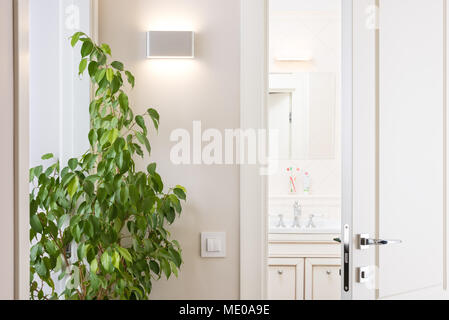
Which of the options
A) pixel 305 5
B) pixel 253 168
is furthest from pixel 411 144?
pixel 305 5

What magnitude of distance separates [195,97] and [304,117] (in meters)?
1.78

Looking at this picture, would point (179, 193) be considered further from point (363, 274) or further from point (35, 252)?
point (363, 274)

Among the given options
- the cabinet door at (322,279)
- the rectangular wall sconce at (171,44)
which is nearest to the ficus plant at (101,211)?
the rectangular wall sconce at (171,44)

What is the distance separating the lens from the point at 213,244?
1.81 metres

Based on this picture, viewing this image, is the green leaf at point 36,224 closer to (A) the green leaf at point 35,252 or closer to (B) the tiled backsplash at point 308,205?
(A) the green leaf at point 35,252

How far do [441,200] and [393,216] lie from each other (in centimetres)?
23

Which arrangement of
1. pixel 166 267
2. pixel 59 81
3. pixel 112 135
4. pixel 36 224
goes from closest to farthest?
1. pixel 36 224
2. pixel 112 135
3. pixel 166 267
4. pixel 59 81

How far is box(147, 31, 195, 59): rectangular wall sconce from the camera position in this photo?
1768 millimetres

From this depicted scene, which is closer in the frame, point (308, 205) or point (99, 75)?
point (99, 75)

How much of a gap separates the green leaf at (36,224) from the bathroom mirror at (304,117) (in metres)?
2.30

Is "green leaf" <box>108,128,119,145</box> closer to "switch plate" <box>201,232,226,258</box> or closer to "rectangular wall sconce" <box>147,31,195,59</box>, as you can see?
"rectangular wall sconce" <box>147,31,195,59</box>

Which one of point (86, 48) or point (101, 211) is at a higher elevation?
point (86, 48)

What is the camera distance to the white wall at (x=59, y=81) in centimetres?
169
